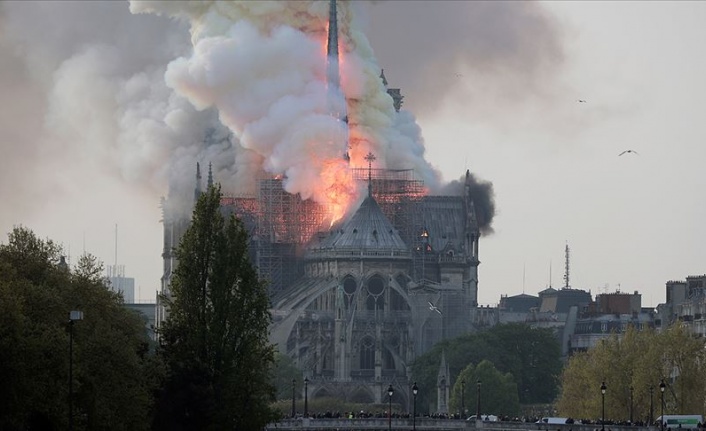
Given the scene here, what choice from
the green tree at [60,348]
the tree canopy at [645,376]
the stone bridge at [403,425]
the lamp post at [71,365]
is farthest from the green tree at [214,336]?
the tree canopy at [645,376]

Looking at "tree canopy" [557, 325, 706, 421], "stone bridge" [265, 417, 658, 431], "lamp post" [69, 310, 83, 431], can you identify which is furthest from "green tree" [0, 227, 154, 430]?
"tree canopy" [557, 325, 706, 421]

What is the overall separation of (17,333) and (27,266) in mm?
10358

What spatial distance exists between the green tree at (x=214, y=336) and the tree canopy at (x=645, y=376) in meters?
53.1

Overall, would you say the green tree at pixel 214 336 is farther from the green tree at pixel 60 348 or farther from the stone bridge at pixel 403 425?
the stone bridge at pixel 403 425

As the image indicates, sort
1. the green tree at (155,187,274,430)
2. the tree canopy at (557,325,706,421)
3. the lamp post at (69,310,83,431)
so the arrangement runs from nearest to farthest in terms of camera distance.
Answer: the lamp post at (69,310,83,431), the green tree at (155,187,274,430), the tree canopy at (557,325,706,421)

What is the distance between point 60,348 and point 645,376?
7210 cm

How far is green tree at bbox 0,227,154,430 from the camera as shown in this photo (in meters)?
120

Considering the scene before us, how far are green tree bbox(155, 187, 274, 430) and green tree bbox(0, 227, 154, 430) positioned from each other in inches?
77.0

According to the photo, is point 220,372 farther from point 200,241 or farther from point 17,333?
point 17,333

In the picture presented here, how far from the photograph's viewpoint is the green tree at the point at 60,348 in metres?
120

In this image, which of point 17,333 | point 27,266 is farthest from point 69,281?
point 17,333

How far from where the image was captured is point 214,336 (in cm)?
13262

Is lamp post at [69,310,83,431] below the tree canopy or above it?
below

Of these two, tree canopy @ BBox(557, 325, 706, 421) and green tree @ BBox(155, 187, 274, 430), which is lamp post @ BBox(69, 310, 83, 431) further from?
tree canopy @ BBox(557, 325, 706, 421)
